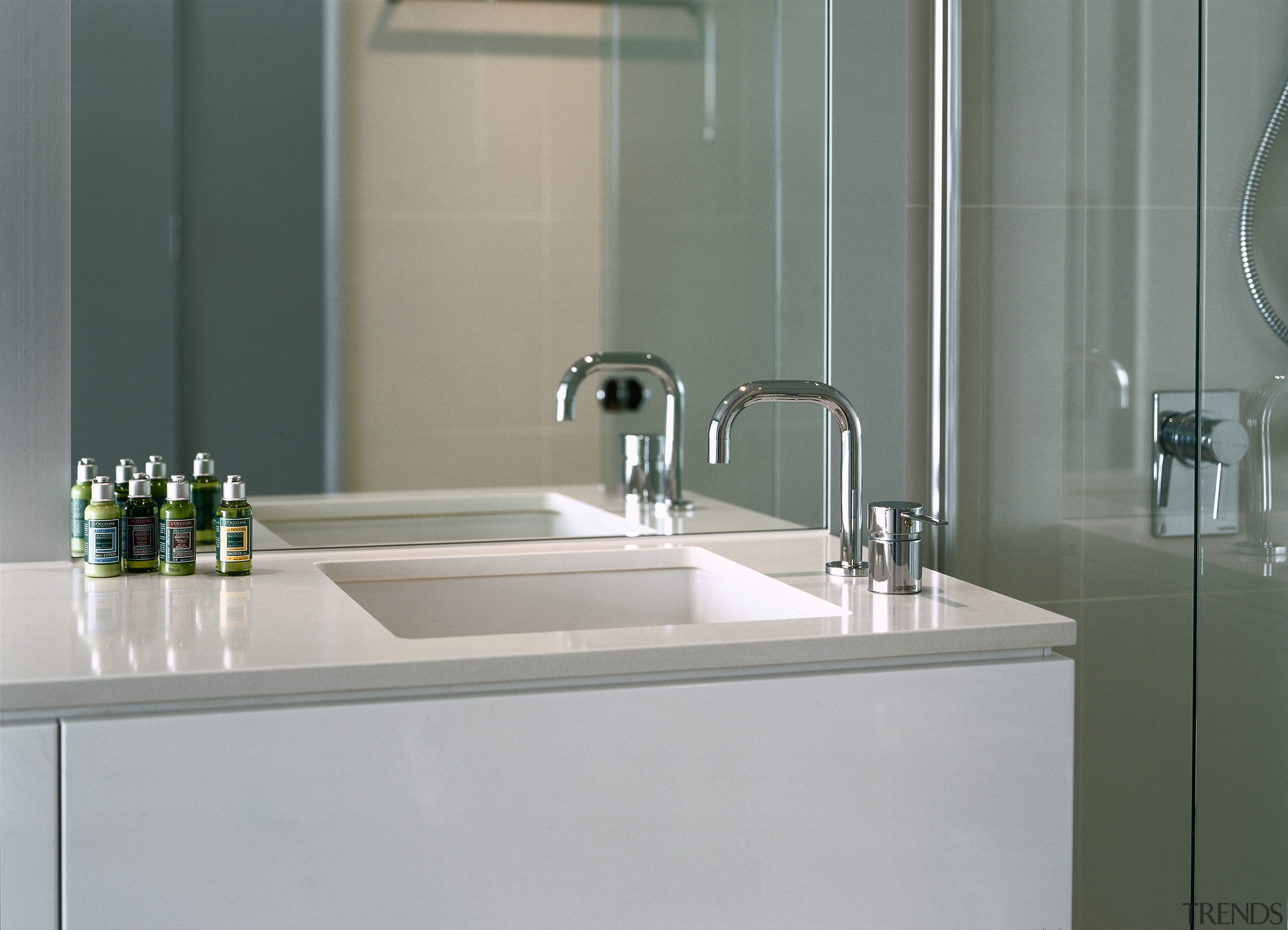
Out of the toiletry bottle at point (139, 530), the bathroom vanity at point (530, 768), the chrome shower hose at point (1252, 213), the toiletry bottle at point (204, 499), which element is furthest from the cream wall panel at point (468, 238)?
the chrome shower hose at point (1252, 213)

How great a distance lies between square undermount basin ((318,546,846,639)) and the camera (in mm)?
1464

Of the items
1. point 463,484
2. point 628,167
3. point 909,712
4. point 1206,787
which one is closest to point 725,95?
point 628,167

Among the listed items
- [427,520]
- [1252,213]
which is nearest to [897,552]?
[1252,213]

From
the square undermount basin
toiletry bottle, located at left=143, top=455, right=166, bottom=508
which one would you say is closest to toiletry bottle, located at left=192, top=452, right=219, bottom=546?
toiletry bottle, located at left=143, top=455, right=166, bottom=508

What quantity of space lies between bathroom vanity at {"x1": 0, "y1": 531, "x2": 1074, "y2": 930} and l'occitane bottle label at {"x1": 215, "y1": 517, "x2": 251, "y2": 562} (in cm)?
9

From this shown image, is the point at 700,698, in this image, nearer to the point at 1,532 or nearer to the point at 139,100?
the point at 1,532

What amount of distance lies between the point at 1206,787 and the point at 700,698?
672 mm

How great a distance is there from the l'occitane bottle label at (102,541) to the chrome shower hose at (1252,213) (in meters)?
1.18

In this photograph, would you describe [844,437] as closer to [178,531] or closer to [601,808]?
[601,808]

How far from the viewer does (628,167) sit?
1.67m

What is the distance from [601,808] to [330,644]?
0.85 feet

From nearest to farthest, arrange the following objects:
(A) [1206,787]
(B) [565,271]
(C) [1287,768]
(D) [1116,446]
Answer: (C) [1287,768] < (A) [1206,787] < (D) [1116,446] < (B) [565,271]

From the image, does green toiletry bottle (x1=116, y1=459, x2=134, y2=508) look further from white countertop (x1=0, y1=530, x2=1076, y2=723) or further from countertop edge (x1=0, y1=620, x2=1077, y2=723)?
countertop edge (x1=0, y1=620, x2=1077, y2=723)

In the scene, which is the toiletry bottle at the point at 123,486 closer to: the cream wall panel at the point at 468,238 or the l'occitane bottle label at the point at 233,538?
the l'occitane bottle label at the point at 233,538
